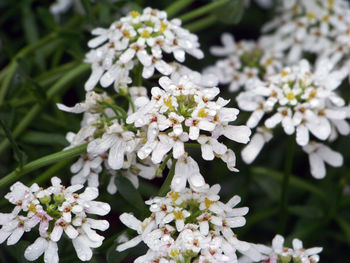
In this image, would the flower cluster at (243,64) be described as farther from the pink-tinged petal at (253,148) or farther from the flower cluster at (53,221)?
the flower cluster at (53,221)

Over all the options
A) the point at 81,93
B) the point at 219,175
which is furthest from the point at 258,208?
the point at 81,93

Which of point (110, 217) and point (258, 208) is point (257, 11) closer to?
point (258, 208)

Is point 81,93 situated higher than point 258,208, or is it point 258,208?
point 81,93

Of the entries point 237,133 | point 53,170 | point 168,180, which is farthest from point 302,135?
point 53,170

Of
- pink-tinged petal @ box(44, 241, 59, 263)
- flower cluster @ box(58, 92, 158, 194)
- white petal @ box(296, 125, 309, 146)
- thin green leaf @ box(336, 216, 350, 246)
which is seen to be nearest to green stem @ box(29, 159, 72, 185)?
flower cluster @ box(58, 92, 158, 194)

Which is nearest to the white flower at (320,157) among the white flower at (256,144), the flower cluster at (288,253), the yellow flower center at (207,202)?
the white flower at (256,144)

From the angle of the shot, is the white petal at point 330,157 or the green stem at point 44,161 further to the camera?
the white petal at point 330,157

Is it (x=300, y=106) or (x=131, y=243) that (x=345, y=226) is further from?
(x=131, y=243)
